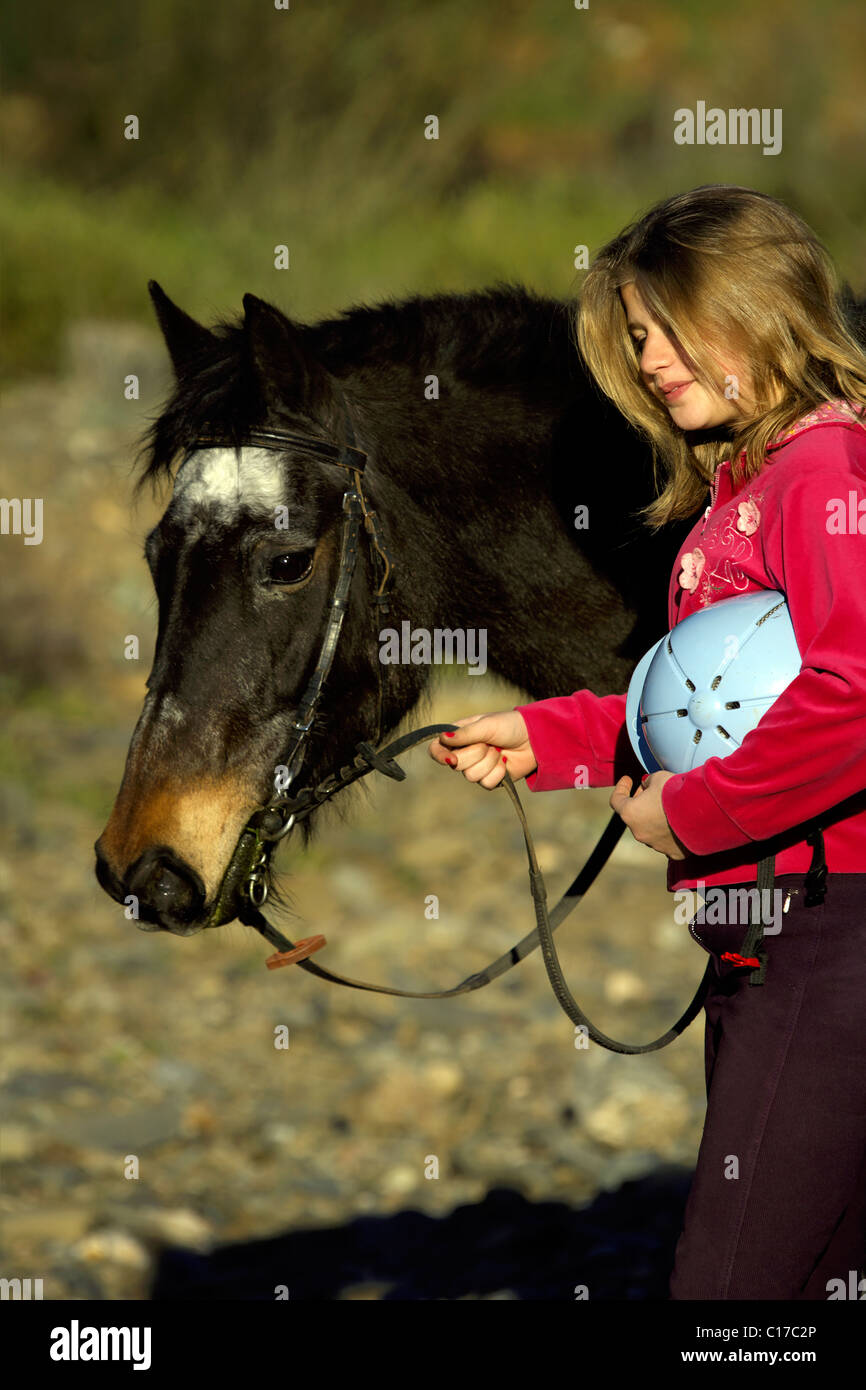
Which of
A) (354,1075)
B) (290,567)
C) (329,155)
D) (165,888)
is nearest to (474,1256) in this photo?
(354,1075)

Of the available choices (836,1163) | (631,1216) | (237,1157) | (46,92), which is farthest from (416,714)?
(46,92)

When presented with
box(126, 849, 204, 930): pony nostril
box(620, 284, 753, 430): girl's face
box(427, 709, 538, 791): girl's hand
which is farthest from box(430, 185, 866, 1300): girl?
box(126, 849, 204, 930): pony nostril

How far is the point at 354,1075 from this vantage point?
5344mm

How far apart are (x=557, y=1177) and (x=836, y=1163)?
8.72 feet

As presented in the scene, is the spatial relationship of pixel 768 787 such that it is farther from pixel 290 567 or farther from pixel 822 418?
pixel 290 567

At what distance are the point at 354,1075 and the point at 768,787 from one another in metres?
3.78

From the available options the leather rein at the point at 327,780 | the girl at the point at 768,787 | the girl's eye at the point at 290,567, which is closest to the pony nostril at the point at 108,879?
the leather rein at the point at 327,780

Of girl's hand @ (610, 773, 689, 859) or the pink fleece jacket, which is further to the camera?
girl's hand @ (610, 773, 689, 859)

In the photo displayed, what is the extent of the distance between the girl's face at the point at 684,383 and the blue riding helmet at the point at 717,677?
30 centimetres

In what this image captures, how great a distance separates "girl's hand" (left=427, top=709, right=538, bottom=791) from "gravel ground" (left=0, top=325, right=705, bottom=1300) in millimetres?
680

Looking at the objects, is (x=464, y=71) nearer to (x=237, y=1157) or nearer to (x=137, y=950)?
(x=137, y=950)

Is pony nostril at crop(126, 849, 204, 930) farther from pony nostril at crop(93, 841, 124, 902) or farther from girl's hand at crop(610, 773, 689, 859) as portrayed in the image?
girl's hand at crop(610, 773, 689, 859)

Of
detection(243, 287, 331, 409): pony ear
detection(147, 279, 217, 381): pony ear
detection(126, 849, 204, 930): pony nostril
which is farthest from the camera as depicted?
detection(147, 279, 217, 381): pony ear

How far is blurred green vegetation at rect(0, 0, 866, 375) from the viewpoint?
1218 centimetres
